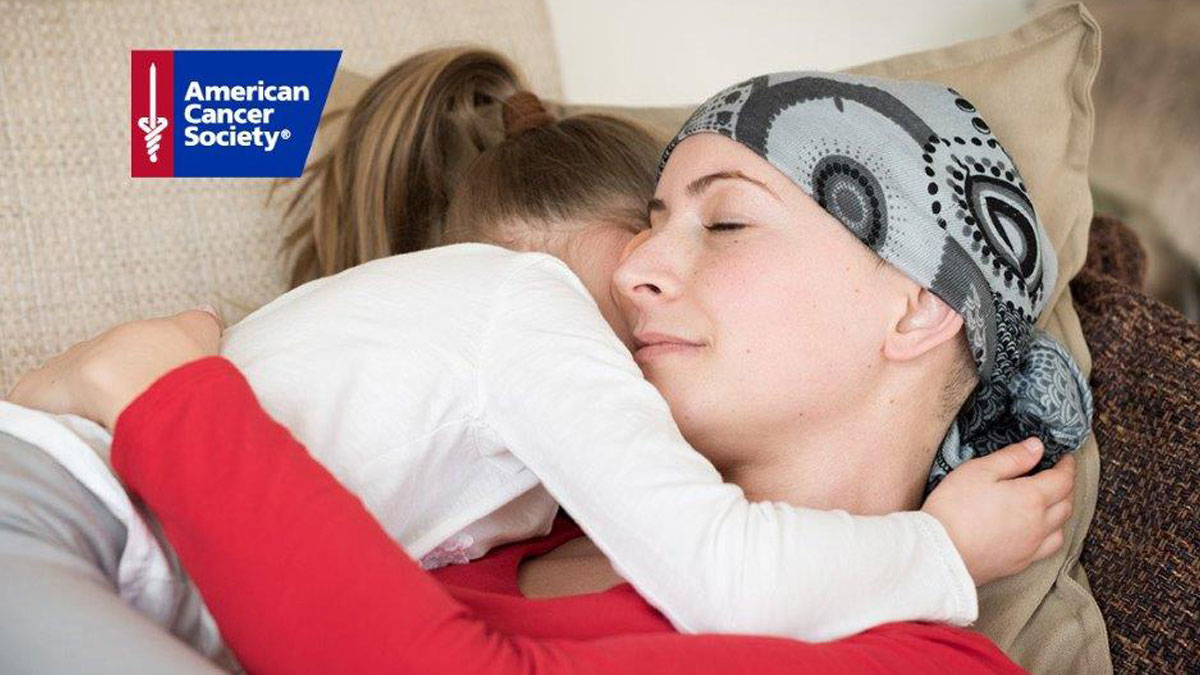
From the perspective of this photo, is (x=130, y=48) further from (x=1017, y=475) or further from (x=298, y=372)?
(x=1017, y=475)

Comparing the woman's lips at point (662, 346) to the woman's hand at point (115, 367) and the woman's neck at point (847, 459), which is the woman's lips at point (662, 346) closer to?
the woman's neck at point (847, 459)

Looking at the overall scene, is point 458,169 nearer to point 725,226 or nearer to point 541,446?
point 725,226

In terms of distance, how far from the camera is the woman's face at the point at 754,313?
113 centimetres

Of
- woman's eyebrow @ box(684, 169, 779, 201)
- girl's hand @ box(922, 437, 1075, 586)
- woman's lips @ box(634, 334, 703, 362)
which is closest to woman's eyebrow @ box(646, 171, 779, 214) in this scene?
woman's eyebrow @ box(684, 169, 779, 201)

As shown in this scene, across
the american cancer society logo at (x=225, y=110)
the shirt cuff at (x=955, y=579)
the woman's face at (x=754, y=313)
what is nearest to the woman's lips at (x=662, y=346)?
the woman's face at (x=754, y=313)

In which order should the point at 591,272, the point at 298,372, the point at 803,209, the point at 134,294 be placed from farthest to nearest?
the point at 134,294 < the point at 591,272 < the point at 803,209 < the point at 298,372

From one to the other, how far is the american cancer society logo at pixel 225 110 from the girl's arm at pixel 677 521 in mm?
764

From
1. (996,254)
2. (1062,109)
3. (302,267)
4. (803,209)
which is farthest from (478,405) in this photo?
(1062,109)

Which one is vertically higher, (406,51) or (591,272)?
(406,51)

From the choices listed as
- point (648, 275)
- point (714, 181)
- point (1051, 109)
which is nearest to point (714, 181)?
point (714, 181)

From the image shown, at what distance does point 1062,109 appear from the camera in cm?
145

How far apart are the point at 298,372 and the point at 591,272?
0.47 metres

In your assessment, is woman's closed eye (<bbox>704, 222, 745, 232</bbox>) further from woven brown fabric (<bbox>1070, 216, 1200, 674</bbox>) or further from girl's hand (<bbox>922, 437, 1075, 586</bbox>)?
woven brown fabric (<bbox>1070, 216, 1200, 674</bbox>)

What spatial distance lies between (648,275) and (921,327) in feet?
0.87
